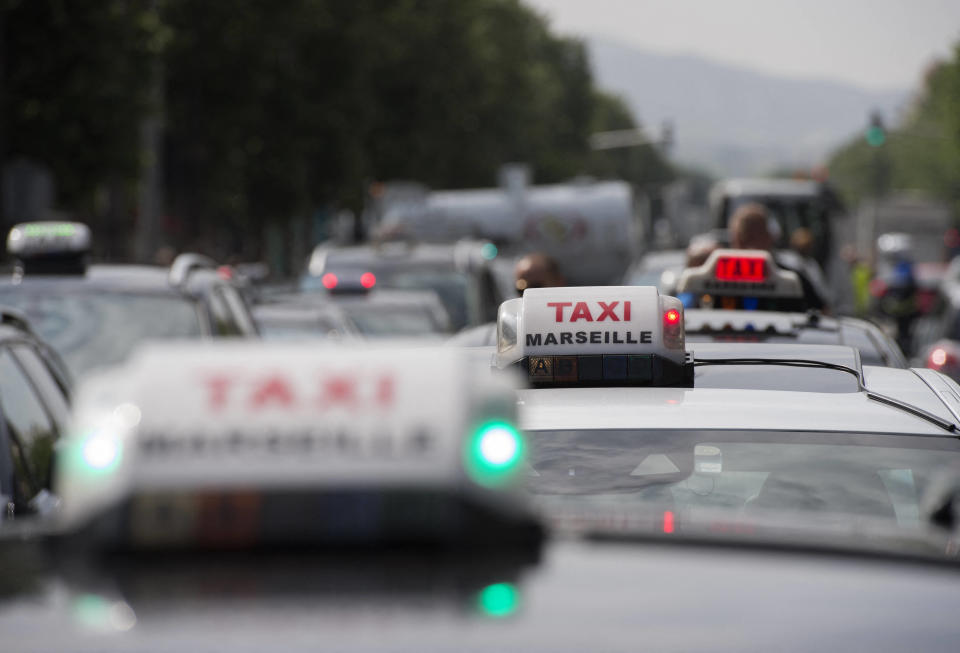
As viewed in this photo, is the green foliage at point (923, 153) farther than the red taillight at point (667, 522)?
Yes

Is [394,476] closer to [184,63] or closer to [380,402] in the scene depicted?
[380,402]

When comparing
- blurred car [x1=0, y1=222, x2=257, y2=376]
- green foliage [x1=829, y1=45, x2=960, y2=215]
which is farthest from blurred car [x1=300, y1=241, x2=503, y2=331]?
green foliage [x1=829, y1=45, x2=960, y2=215]

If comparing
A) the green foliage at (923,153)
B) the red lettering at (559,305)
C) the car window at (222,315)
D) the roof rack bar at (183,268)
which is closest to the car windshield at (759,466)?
the red lettering at (559,305)

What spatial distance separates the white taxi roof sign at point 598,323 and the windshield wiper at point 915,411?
48 centimetres

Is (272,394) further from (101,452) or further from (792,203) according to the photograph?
(792,203)

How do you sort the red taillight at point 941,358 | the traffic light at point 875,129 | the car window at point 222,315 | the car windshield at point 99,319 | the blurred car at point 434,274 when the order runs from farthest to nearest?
the traffic light at point 875,129, the blurred car at point 434,274, the red taillight at point 941,358, the car window at point 222,315, the car windshield at point 99,319

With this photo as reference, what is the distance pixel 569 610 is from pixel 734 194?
32.2 metres

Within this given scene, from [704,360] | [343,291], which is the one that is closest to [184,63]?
[343,291]

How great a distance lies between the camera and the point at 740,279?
7477 mm

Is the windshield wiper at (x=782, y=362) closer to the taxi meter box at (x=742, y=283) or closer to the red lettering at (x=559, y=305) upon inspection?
the red lettering at (x=559, y=305)

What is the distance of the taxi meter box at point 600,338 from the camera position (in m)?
4.35

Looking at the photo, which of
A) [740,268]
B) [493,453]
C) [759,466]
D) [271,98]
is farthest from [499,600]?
[271,98]

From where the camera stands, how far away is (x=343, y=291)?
16.5m

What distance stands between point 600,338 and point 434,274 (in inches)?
533
